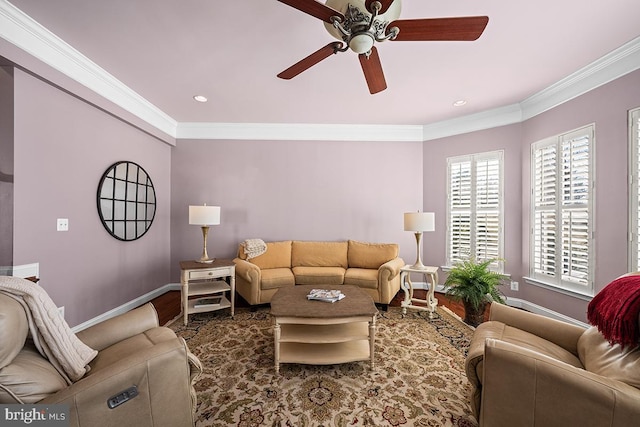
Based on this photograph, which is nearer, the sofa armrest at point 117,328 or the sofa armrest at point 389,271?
the sofa armrest at point 117,328

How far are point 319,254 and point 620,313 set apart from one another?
10.0 ft

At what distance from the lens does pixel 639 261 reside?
7.49ft

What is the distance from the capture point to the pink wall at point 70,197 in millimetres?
2191

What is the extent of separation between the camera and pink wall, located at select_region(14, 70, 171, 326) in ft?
7.19

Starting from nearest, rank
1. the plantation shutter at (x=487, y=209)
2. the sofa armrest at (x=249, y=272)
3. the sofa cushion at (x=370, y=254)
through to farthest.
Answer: the sofa armrest at (x=249, y=272) < the plantation shutter at (x=487, y=209) < the sofa cushion at (x=370, y=254)

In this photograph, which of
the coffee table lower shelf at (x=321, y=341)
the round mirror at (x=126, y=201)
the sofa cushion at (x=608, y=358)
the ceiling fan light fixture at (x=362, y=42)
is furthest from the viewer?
the round mirror at (x=126, y=201)

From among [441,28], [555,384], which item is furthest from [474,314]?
[441,28]

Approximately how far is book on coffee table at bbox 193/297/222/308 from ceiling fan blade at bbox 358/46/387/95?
284cm

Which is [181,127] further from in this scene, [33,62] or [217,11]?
[217,11]

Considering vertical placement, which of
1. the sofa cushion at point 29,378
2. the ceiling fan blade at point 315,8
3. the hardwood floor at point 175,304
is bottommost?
the hardwood floor at point 175,304

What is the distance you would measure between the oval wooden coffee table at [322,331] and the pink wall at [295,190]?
6.84 feet

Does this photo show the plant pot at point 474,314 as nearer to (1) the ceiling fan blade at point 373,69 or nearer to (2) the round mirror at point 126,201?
(1) the ceiling fan blade at point 373,69

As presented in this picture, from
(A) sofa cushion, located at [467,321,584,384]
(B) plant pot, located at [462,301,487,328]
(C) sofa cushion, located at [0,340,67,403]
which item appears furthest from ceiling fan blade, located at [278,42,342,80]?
(B) plant pot, located at [462,301,487,328]

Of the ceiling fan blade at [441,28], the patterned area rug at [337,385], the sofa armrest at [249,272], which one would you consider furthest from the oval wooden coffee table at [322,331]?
the ceiling fan blade at [441,28]
